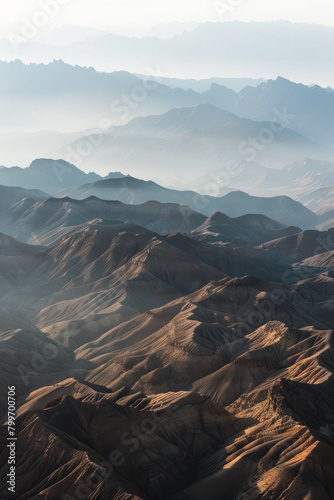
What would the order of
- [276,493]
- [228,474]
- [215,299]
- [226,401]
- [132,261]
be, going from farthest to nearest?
[132,261] → [215,299] → [226,401] → [228,474] → [276,493]

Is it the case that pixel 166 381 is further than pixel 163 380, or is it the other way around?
pixel 163 380

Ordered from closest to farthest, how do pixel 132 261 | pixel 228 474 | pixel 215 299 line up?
pixel 228 474 < pixel 215 299 < pixel 132 261

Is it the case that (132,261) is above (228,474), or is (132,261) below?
above

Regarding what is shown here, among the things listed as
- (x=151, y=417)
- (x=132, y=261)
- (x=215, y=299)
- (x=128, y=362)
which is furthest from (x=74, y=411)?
(x=132, y=261)

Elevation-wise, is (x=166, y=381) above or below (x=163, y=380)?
below

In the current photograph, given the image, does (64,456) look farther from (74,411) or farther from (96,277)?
(96,277)

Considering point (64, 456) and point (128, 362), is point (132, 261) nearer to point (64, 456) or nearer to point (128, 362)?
point (128, 362)

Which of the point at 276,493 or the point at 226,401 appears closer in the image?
the point at 276,493

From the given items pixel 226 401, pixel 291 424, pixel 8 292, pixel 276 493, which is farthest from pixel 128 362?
pixel 8 292

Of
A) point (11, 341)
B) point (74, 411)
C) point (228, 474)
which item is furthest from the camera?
point (11, 341)
